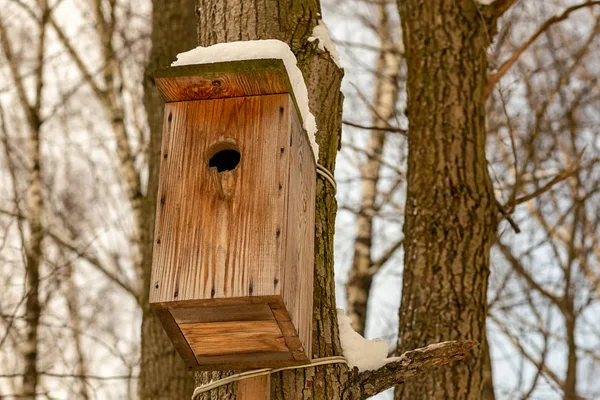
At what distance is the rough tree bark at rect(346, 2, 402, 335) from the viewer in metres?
7.74

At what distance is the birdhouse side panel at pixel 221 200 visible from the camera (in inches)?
92.5

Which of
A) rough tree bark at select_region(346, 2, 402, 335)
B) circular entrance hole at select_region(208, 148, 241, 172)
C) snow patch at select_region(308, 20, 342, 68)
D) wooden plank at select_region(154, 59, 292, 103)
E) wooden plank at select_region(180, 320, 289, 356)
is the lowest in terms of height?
wooden plank at select_region(180, 320, 289, 356)

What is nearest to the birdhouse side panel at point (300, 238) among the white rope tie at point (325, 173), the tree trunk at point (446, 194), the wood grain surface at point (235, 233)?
the wood grain surface at point (235, 233)

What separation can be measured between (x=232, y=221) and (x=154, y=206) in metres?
3.18

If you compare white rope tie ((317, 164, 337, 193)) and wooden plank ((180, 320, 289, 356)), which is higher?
white rope tie ((317, 164, 337, 193))

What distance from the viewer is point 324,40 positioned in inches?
127

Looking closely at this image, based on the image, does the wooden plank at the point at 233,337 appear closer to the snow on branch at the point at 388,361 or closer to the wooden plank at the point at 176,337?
the wooden plank at the point at 176,337

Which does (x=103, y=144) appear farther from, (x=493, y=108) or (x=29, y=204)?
(x=493, y=108)

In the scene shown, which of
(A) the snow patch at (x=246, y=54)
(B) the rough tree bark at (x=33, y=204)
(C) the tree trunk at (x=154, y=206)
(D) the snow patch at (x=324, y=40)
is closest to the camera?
(A) the snow patch at (x=246, y=54)

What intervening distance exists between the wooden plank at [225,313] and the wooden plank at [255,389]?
285mm

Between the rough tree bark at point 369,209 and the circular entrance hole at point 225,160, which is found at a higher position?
the rough tree bark at point 369,209

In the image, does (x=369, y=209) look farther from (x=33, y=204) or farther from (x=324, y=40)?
(x=324, y=40)

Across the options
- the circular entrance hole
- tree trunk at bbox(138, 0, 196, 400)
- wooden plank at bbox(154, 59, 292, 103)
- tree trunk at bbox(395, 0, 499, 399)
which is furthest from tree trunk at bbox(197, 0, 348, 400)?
tree trunk at bbox(138, 0, 196, 400)

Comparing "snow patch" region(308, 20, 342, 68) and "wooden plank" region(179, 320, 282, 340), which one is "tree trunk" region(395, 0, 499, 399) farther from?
"wooden plank" region(179, 320, 282, 340)
